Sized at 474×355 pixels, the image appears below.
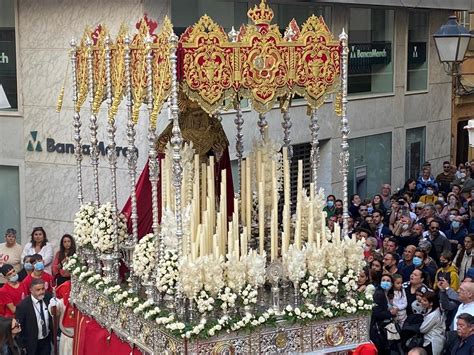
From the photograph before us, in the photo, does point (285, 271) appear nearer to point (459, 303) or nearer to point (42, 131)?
point (459, 303)

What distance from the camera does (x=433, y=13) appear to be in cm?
2316

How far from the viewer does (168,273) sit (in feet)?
25.8

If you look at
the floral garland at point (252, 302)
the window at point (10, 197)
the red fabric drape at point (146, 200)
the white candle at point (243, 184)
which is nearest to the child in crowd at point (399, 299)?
the floral garland at point (252, 302)

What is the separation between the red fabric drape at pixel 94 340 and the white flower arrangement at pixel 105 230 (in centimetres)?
84

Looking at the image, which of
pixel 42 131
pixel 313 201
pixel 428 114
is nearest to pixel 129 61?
pixel 313 201

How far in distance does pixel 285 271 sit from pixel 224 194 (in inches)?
38.8

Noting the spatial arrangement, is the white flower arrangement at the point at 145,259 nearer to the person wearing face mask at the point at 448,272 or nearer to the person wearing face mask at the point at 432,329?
the person wearing face mask at the point at 432,329

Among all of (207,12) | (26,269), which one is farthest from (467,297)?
(207,12)

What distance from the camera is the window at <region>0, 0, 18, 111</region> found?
15398 millimetres

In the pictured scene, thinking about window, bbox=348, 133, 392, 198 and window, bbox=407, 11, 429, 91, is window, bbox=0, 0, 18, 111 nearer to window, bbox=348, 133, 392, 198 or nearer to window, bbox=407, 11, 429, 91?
window, bbox=348, 133, 392, 198

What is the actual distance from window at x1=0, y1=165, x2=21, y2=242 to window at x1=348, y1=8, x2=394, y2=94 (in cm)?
795

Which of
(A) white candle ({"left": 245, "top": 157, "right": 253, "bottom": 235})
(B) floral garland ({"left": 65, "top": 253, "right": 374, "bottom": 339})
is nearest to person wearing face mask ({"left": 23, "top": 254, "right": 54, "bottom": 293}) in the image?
(B) floral garland ({"left": 65, "top": 253, "right": 374, "bottom": 339})

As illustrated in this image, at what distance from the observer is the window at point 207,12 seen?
47.8 ft

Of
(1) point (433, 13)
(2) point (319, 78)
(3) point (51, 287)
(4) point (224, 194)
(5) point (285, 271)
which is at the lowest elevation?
(3) point (51, 287)
